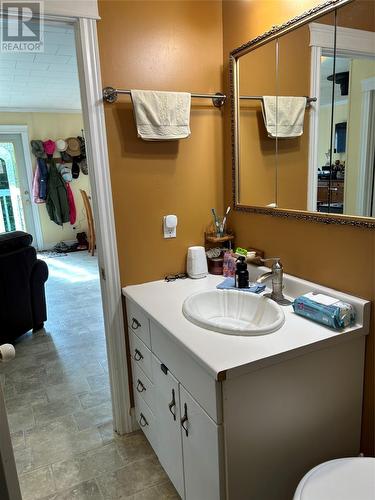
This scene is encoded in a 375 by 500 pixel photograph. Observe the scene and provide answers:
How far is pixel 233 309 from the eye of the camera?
5.47 feet

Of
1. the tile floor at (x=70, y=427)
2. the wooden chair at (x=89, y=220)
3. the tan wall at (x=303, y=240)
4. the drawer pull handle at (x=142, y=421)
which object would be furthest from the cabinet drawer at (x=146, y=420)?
the wooden chair at (x=89, y=220)

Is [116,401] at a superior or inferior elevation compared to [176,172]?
inferior

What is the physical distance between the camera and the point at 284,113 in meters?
1.64

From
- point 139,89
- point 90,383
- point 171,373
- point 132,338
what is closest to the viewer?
point 171,373

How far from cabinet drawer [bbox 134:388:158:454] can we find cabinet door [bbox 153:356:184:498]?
2.7 inches

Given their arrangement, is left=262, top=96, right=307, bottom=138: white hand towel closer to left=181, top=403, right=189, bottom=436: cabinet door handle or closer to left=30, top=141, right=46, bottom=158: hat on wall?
left=181, top=403, right=189, bottom=436: cabinet door handle

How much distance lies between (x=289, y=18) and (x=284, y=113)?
0.37 m

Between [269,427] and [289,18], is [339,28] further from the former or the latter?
[269,427]

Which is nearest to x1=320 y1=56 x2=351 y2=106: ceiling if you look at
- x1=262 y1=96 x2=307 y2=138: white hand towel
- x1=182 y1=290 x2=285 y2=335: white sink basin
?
x1=262 y1=96 x2=307 y2=138: white hand towel

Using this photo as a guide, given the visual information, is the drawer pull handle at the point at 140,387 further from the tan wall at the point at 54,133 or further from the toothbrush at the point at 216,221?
the tan wall at the point at 54,133

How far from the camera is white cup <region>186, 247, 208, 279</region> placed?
1.97m

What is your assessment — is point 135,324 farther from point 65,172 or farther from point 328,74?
point 65,172

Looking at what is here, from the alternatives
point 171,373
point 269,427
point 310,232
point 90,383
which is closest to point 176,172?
point 310,232

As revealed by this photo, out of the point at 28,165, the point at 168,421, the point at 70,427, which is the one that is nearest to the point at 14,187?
the point at 28,165
